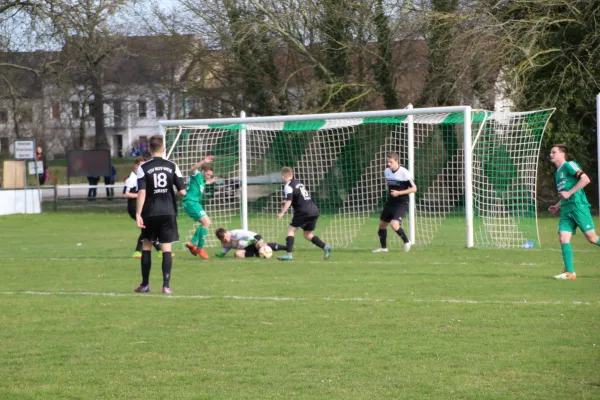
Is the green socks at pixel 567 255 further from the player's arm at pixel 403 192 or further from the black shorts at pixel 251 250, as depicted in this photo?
the black shorts at pixel 251 250

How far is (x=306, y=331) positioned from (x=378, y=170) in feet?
55.9

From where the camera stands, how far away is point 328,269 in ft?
45.6

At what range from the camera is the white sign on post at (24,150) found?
108 ft

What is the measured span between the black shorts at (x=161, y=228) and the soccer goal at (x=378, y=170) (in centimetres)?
712

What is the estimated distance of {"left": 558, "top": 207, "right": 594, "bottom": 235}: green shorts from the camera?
11680 mm

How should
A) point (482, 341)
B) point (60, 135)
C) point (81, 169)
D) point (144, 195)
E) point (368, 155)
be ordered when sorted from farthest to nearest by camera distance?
point (60, 135)
point (81, 169)
point (368, 155)
point (144, 195)
point (482, 341)

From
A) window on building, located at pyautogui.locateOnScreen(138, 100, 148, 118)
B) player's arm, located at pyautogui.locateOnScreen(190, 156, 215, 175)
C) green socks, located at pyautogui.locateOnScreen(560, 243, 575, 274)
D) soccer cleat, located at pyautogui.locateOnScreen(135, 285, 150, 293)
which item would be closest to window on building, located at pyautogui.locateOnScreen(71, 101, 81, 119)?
window on building, located at pyautogui.locateOnScreen(138, 100, 148, 118)

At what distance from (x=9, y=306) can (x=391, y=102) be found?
71.6 feet

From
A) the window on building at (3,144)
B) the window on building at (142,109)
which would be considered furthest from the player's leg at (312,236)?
the window on building at (3,144)

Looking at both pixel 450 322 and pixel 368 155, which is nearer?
pixel 450 322

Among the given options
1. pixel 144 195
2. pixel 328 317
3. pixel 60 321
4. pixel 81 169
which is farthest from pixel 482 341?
pixel 81 169

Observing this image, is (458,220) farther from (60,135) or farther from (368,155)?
Result: (60,135)

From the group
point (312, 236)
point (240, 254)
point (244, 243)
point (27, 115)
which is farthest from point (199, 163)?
point (27, 115)

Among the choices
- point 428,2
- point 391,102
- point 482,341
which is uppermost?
point 428,2
